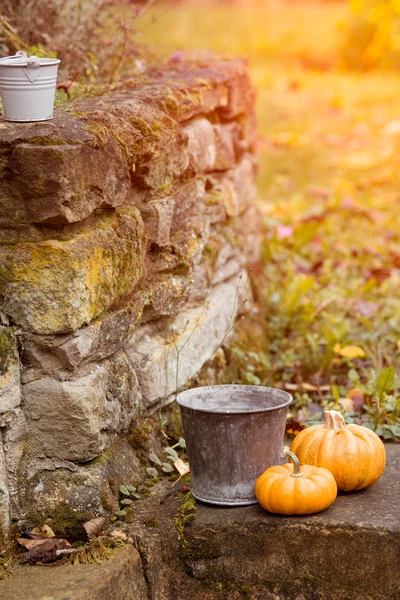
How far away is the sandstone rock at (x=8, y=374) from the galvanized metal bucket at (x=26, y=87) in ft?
2.03

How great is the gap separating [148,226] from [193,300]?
0.58 meters

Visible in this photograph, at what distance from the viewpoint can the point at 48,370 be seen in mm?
2393

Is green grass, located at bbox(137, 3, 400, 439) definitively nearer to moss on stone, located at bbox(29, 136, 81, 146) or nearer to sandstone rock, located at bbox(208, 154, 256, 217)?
sandstone rock, located at bbox(208, 154, 256, 217)

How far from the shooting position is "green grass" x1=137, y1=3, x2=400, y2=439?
13.6 feet

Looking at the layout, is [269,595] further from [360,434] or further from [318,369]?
[318,369]

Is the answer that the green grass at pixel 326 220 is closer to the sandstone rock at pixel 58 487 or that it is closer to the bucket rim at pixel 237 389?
the bucket rim at pixel 237 389

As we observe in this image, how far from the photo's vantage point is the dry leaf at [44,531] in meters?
2.37

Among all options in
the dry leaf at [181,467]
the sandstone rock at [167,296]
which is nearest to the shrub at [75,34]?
the sandstone rock at [167,296]

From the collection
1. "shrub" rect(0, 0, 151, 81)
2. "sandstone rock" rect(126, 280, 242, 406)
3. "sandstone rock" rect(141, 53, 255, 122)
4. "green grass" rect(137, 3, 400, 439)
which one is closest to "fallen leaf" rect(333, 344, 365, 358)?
"green grass" rect(137, 3, 400, 439)

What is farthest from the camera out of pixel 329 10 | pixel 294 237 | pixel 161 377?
pixel 329 10

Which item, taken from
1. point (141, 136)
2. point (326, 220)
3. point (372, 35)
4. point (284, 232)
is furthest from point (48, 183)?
point (372, 35)

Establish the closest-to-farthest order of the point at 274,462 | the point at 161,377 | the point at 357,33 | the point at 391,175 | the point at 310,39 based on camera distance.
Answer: the point at 274,462
the point at 161,377
the point at 391,175
the point at 357,33
the point at 310,39

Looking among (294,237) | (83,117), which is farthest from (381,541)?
(294,237)

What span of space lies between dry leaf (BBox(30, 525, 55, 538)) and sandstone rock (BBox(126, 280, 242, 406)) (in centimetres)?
61
